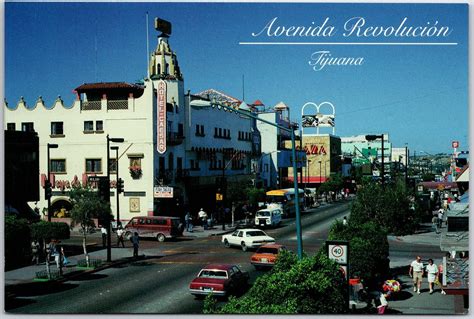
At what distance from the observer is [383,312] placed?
21.4m

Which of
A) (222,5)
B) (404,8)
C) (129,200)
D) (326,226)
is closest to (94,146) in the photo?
(129,200)

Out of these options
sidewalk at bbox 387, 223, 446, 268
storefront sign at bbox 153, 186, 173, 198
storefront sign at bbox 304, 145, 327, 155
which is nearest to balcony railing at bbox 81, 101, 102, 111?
storefront sign at bbox 153, 186, 173, 198

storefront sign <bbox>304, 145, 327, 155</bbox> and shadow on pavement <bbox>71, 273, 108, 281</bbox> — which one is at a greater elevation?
storefront sign <bbox>304, 145, 327, 155</bbox>

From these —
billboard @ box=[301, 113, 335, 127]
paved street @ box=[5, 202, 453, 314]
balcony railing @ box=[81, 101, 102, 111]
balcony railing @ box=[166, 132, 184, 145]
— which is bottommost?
paved street @ box=[5, 202, 453, 314]

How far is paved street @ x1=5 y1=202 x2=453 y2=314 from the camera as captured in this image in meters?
22.4

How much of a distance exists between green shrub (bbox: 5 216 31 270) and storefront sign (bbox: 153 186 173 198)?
19.6m

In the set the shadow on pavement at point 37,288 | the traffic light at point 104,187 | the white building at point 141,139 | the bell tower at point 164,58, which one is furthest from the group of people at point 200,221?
the shadow on pavement at point 37,288

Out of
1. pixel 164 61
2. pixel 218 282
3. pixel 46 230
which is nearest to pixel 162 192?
pixel 164 61

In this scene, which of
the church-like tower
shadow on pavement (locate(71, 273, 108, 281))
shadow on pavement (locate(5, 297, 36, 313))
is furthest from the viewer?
the church-like tower

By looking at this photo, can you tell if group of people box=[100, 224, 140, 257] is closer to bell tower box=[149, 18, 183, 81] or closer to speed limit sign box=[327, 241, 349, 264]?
bell tower box=[149, 18, 183, 81]

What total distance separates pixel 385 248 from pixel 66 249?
752 inches

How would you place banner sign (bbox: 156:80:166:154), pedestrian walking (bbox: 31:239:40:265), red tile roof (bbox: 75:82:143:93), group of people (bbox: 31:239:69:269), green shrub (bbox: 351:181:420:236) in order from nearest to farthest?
group of people (bbox: 31:239:69:269) → pedestrian walking (bbox: 31:239:40:265) → green shrub (bbox: 351:181:420:236) → red tile roof (bbox: 75:82:143:93) → banner sign (bbox: 156:80:166:154)

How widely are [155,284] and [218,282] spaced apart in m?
3.78

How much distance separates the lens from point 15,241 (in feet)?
81.6
